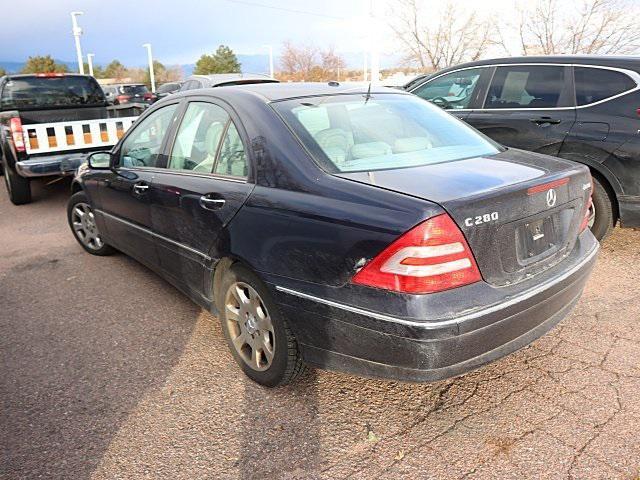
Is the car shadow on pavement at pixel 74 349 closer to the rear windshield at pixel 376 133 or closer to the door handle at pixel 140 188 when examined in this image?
the door handle at pixel 140 188

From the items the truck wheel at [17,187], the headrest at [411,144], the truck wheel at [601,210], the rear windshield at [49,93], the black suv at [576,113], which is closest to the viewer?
the headrest at [411,144]

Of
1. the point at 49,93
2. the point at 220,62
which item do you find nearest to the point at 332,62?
the point at 220,62

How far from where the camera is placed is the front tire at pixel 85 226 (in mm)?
5105

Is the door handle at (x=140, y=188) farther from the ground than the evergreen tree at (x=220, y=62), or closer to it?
closer to it

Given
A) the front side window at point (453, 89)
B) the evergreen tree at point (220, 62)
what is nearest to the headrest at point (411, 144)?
the front side window at point (453, 89)

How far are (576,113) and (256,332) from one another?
3.78 metres

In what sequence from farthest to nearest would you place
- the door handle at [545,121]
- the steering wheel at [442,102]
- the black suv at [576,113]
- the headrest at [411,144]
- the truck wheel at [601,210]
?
the steering wheel at [442,102]
the door handle at [545,121]
the truck wheel at [601,210]
the black suv at [576,113]
the headrest at [411,144]

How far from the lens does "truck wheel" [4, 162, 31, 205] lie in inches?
297

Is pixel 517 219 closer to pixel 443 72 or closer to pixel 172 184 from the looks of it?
pixel 172 184

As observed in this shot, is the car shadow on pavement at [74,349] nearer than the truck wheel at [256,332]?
Yes

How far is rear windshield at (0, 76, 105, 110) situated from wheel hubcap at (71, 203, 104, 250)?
Answer: 394cm

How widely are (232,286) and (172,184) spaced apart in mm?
880

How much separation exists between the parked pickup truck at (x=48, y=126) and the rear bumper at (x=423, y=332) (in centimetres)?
451

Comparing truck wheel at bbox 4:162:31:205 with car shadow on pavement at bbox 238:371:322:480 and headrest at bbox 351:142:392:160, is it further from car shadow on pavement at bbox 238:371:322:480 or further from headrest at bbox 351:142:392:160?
headrest at bbox 351:142:392:160
